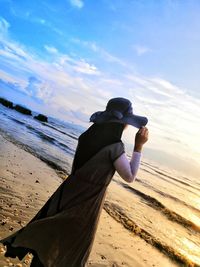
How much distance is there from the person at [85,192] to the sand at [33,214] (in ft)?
7.47

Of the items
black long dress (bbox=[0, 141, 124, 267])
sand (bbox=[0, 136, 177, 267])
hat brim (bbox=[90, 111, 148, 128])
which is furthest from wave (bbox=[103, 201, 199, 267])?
hat brim (bbox=[90, 111, 148, 128])

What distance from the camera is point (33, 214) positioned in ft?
26.3

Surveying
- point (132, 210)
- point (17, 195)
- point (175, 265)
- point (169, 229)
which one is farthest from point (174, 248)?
point (17, 195)

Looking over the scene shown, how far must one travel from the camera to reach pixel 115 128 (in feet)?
10.3

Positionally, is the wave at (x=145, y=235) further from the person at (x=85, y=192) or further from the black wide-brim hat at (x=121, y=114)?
the black wide-brim hat at (x=121, y=114)

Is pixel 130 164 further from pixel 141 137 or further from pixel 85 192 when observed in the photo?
pixel 85 192

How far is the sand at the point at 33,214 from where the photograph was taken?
22.0ft

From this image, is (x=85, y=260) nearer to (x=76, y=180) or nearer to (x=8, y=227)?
(x=76, y=180)

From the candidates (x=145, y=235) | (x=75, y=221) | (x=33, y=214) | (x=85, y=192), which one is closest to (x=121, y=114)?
(x=85, y=192)

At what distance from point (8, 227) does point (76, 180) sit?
402 centimetres

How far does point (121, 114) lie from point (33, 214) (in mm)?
5713

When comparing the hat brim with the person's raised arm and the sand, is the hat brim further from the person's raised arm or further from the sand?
the sand

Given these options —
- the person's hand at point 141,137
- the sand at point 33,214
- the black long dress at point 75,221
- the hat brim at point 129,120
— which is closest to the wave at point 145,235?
the sand at point 33,214

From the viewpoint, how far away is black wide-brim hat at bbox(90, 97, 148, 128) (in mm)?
3121
